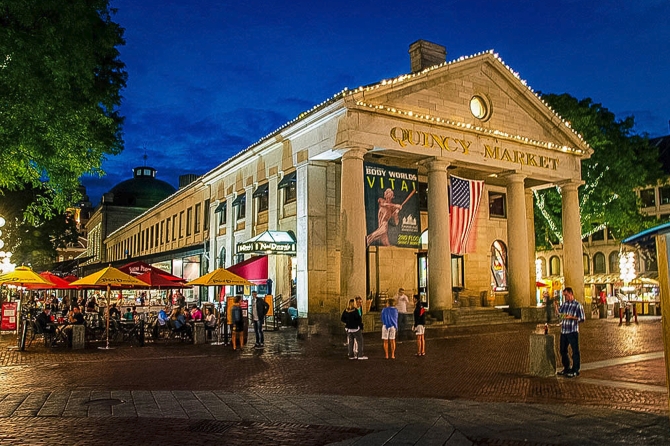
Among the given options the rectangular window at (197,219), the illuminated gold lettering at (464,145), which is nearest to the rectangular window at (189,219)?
the rectangular window at (197,219)

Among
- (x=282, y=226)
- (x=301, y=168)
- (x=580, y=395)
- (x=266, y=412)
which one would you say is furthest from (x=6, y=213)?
(x=580, y=395)

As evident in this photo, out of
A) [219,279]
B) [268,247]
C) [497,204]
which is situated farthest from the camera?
[497,204]

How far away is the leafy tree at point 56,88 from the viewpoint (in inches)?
577

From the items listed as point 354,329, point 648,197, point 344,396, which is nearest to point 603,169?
point 648,197

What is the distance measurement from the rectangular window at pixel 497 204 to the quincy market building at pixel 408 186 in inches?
3.2

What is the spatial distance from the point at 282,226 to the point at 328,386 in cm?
1859

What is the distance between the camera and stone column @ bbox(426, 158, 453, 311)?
24.5 m

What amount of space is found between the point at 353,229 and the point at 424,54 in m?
10.9

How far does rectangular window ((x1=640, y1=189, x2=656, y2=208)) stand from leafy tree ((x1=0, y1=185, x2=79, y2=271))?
5159 centimetres

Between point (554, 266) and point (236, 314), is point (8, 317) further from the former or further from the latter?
point (554, 266)

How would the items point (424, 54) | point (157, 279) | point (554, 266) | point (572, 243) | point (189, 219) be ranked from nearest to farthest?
point (157, 279) → point (424, 54) → point (572, 243) → point (189, 219) → point (554, 266)

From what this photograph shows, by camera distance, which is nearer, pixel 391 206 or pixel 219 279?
pixel 219 279

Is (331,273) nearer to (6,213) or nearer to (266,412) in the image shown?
(266,412)

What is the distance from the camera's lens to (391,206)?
23969mm
